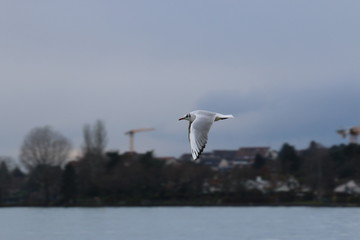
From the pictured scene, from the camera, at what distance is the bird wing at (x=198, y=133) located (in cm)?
1780

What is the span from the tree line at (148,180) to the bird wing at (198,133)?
203 feet

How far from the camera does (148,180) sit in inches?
3332

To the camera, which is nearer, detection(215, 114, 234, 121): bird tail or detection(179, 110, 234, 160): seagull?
detection(179, 110, 234, 160): seagull

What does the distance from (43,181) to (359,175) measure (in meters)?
28.2

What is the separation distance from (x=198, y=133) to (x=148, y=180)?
66.6 metres

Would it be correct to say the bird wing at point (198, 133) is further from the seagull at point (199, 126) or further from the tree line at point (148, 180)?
the tree line at point (148, 180)

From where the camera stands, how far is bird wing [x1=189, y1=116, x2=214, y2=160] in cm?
1780
